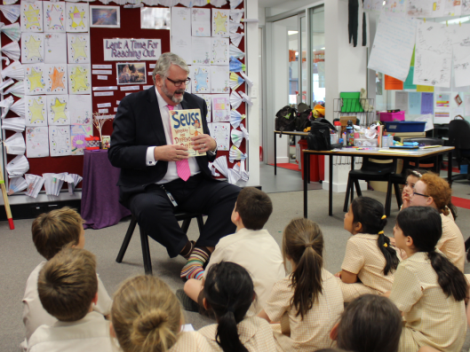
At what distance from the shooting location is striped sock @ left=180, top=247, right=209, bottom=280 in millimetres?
2328

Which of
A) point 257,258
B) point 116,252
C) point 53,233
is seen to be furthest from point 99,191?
point 257,258

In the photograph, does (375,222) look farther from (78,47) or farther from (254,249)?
(78,47)

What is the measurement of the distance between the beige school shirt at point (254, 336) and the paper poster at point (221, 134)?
11.9 feet

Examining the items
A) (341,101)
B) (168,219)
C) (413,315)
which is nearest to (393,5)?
(341,101)

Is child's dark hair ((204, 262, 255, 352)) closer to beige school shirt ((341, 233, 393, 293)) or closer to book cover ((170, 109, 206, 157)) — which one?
beige school shirt ((341, 233, 393, 293))

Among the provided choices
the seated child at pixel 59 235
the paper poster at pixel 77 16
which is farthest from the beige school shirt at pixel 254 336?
the paper poster at pixel 77 16

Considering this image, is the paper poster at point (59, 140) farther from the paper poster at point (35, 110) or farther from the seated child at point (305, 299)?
the seated child at point (305, 299)

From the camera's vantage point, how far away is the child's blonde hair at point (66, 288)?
1.13 meters

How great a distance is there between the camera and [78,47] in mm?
4250

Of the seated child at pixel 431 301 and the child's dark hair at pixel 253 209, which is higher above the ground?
the child's dark hair at pixel 253 209

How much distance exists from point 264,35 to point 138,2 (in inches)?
146

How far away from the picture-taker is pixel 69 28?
421cm

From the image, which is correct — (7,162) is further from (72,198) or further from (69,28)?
(69,28)

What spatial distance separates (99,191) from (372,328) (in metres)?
3.48
